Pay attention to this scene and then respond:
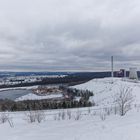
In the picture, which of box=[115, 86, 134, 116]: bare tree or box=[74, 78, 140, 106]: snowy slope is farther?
box=[74, 78, 140, 106]: snowy slope

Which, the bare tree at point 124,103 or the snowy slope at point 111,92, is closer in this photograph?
the bare tree at point 124,103

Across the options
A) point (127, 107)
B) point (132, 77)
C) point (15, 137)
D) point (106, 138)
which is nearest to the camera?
point (106, 138)

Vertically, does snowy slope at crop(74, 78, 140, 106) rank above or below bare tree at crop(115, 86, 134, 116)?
below

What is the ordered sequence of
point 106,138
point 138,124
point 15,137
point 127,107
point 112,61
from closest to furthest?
point 106,138 → point 15,137 → point 138,124 → point 127,107 → point 112,61

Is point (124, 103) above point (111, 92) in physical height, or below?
above

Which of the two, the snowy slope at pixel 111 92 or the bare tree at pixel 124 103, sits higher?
the bare tree at pixel 124 103

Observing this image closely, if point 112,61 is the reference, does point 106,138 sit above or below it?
below

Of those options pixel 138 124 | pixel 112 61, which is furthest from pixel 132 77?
pixel 138 124

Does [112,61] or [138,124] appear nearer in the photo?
[138,124]

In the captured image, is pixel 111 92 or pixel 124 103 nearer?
pixel 124 103

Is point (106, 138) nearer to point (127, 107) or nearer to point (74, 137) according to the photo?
point (74, 137)
